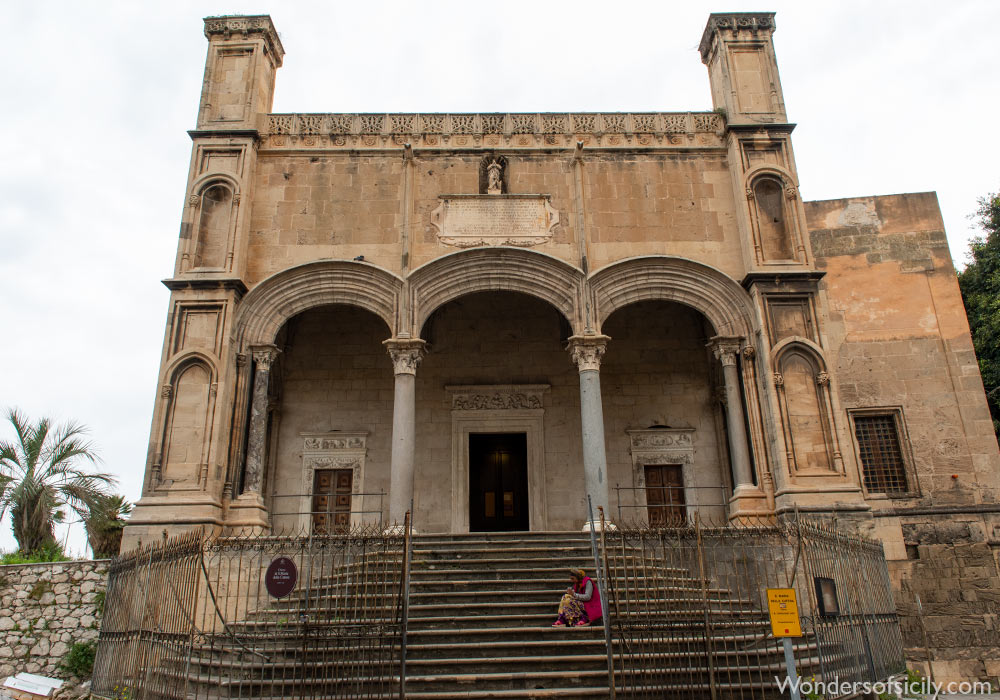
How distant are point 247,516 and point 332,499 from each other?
3.13 meters

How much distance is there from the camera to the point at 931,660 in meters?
14.3

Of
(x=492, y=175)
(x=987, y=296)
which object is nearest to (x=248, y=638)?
(x=492, y=175)

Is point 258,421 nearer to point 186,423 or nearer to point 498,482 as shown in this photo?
point 186,423

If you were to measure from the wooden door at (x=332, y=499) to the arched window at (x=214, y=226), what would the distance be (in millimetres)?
5070

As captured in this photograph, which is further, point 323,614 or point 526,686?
point 323,614

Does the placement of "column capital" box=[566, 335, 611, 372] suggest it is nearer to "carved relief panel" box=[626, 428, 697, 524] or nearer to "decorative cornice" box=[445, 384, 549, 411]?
"decorative cornice" box=[445, 384, 549, 411]

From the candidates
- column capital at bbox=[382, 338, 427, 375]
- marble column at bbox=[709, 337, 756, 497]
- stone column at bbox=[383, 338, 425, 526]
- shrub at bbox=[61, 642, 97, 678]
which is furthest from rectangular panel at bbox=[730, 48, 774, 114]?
shrub at bbox=[61, 642, 97, 678]

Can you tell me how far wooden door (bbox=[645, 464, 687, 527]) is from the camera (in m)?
15.9

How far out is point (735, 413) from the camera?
1426 cm

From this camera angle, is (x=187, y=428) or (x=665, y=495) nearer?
(x=187, y=428)

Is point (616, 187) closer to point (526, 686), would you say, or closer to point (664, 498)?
point (664, 498)

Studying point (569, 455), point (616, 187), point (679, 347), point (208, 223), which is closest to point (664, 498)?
point (569, 455)

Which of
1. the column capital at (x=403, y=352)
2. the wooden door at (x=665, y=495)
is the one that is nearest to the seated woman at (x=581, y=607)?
the column capital at (x=403, y=352)

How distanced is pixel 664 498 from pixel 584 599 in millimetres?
7501
